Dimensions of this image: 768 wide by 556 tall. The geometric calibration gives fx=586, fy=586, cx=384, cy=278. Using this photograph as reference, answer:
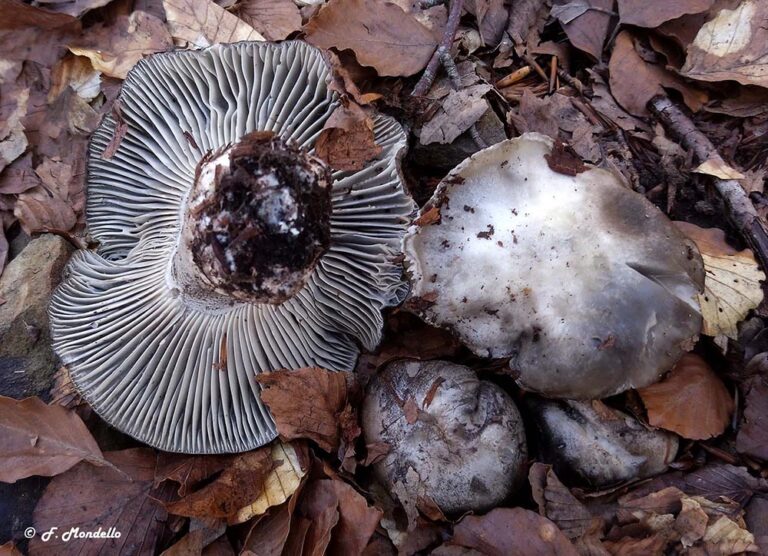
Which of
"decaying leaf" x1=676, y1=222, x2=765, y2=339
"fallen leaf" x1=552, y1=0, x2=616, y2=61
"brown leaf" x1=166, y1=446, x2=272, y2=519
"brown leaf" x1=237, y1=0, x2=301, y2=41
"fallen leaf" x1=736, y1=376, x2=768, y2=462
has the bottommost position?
"fallen leaf" x1=736, y1=376, x2=768, y2=462

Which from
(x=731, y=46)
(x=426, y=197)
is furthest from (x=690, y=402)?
(x=731, y=46)

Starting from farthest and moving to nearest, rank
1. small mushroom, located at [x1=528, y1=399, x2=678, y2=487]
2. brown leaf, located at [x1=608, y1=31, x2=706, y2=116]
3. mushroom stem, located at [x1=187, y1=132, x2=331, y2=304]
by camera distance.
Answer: brown leaf, located at [x1=608, y1=31, x2=706, y2=116] < small mushroom, located at [x1=528, y1=399, x2=678, y2=487] < mushroom stem, located at [x1=187, y1=132, x2=331, y2=304]

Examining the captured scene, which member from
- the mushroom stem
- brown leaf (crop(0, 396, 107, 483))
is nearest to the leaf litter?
brown leaf (crop(0, 396, 107, 483))

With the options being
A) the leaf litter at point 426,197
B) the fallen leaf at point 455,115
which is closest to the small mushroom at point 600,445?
the leaf litter at point 426,197

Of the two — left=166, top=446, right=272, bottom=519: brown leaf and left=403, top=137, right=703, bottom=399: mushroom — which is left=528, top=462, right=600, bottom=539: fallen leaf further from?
left=166, top=446, right=272, bottom=519: brown leaf

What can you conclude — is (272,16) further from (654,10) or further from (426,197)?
(654,10)
